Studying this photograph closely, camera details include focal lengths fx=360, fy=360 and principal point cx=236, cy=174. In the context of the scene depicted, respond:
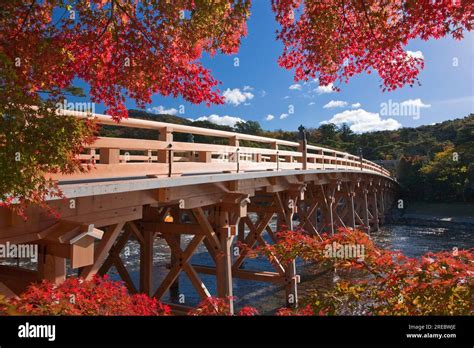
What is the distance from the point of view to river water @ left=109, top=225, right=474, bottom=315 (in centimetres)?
1185

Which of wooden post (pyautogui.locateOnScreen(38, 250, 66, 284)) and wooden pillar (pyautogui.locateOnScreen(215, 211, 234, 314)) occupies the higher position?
wooden post (pyautogui.locateOnScreen(38, 250, 66, 284))

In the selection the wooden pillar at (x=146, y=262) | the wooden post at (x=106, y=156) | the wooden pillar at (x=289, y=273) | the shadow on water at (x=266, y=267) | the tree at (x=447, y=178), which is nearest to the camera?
the wooden post at (x=106, y=156)

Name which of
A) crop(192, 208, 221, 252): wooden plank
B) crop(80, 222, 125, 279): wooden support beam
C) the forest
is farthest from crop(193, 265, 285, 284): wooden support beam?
the forest

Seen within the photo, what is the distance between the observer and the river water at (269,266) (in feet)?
38.9

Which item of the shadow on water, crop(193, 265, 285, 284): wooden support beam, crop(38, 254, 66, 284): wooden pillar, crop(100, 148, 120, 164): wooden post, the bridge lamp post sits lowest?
→ the shadow on water

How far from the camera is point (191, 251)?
271 inches

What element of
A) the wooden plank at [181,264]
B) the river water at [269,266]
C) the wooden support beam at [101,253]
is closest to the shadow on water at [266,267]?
the river water at [269,266]

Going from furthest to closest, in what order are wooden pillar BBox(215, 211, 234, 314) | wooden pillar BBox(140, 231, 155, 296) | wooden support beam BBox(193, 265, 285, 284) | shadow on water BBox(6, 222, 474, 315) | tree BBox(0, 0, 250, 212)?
shadow on water BBox(6, 222, 474, 315)
wooden support beam BBox(193, 265, 285, 284)
wooden pillar BBox(140, 231, 155, 296)
wooden pillar BBox(215, 211, 234, 314)
tree BBox(0, 0, 250, 212)

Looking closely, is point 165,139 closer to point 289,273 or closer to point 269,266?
point 289,273

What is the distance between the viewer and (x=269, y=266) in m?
15.8

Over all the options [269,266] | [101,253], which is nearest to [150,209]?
[101,253]

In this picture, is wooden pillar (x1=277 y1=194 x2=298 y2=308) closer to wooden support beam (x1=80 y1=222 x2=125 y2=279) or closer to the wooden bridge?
the wooden bridge

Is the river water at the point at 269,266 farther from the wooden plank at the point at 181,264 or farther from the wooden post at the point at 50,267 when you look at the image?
the wooden post at the point at 50,267

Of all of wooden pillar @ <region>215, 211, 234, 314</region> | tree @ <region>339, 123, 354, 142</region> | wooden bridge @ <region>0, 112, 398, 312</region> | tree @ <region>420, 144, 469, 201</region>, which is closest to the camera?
wooden bridge @ <region>0, 112, 398, 312</region>
